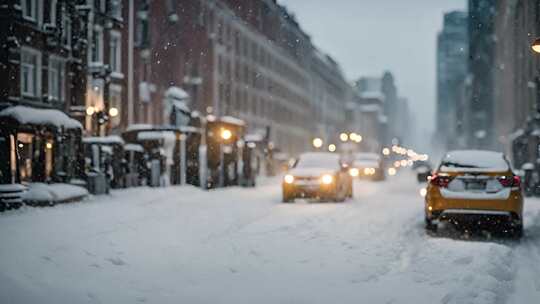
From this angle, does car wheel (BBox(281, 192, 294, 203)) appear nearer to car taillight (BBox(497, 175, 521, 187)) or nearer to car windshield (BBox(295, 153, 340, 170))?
car windshield (BBox(295, 153, 340, 170))

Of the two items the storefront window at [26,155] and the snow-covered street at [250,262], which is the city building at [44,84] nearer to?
the storefront window at [26,155]

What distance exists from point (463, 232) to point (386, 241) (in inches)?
100

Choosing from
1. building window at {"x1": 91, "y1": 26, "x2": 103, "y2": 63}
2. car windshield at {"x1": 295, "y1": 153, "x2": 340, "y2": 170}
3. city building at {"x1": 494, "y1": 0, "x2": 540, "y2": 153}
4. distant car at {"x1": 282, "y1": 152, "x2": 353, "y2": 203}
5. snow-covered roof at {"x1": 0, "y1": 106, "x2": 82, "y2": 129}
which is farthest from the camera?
city building at {"x1": 494, "y1": 0, "x2": 540, "y2": 153}

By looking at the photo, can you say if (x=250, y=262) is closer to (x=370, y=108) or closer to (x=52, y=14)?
(x=52, y=14)

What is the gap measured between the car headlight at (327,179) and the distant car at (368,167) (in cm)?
→ 2124

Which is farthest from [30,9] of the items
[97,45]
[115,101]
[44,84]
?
[115,101]

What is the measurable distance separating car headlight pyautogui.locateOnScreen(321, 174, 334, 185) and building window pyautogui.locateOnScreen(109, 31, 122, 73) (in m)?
18.1

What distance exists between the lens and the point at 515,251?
1110 cm

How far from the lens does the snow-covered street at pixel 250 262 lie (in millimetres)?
7578

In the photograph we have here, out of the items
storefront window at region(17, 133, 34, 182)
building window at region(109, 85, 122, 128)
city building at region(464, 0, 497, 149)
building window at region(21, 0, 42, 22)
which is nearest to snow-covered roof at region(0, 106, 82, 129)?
storefront window at region(17, 133, 34, 182)

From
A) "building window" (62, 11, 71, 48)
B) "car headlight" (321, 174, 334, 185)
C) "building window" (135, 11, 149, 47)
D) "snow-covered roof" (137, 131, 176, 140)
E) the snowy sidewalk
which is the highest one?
"building window" (135, 11, 149, 47)

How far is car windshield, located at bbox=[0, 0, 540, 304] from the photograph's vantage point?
8.28 meters

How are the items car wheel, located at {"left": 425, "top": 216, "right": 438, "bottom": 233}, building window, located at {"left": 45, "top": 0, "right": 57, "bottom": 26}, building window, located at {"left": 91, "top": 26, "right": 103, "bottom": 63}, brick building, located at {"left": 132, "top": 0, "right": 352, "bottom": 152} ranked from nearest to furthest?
car wheel, located at {"left": 425, "top": 216, "right": 438, "bottom": 233} < building window, located at {"left": 45, "top": 0, "right": 57, "bottom": 26} < building window, located at {"left": 91, "top": 26, "right": 103, "bottom": 63} < brick building, located at {"left": 132, "top": 0, "right": 352, "bottom": 152}

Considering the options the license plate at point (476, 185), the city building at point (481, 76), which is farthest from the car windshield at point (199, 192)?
the city building at point (481, 76)
